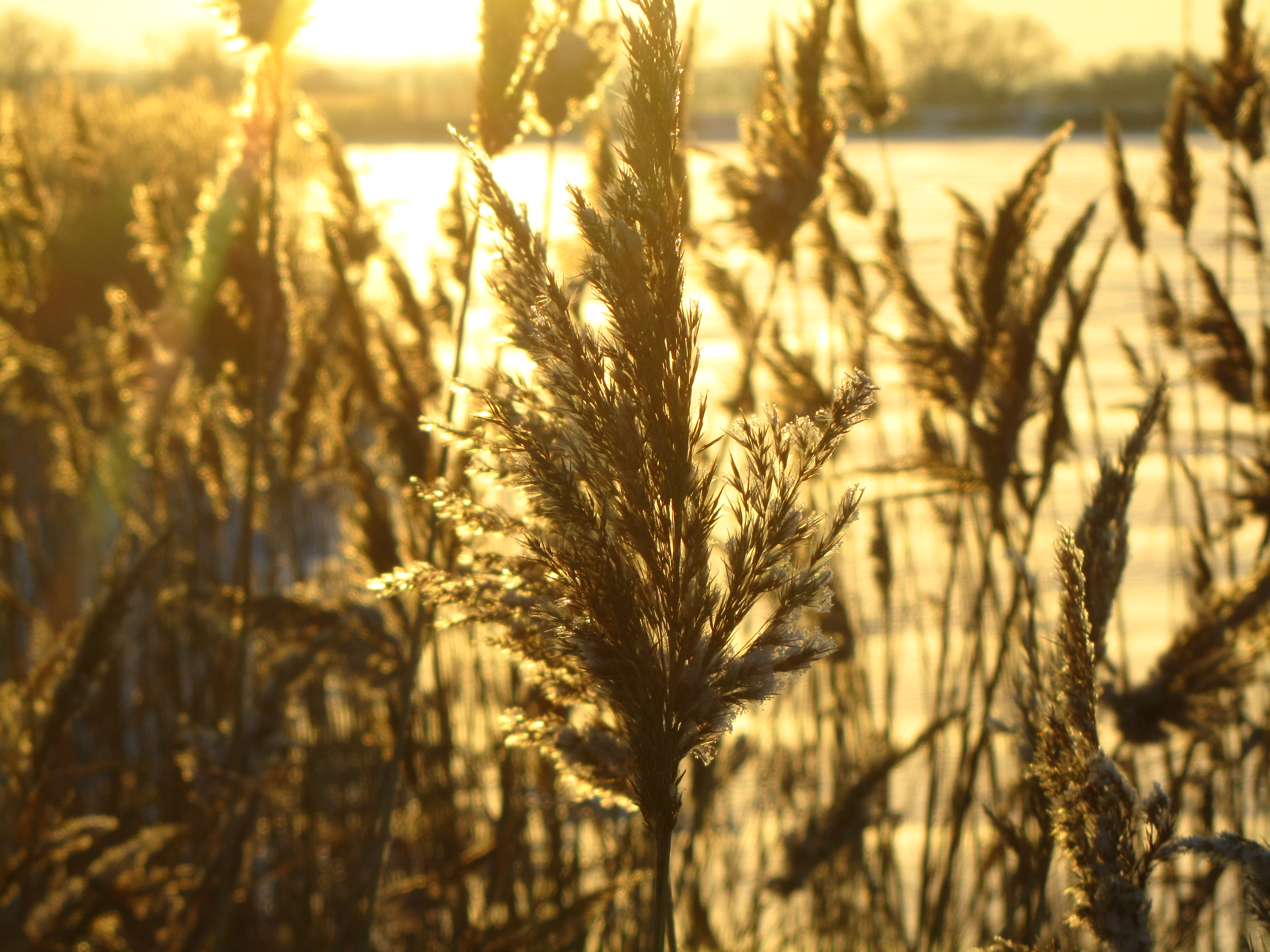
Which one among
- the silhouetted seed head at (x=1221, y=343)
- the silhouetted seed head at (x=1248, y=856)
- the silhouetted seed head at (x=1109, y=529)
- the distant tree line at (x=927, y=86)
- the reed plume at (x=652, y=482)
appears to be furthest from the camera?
the distant tree line at (x=927, y=86)

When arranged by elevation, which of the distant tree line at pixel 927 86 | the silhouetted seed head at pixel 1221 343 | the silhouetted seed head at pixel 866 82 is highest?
the distant tree line at pixel 927 86

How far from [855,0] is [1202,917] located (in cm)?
216

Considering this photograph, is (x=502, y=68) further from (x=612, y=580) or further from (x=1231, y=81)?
(x=1231, y=81)

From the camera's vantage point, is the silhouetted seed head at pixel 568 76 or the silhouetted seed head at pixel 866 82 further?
the silhouetted seed head at pixel 866 82

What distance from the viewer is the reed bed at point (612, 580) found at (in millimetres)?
729

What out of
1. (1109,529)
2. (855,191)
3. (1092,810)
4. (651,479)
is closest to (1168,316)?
(855,191)

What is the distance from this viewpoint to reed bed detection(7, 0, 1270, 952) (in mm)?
729

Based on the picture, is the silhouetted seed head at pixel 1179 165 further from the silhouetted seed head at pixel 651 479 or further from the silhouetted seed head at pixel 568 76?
the silhouetted seed head at pixel 651 479

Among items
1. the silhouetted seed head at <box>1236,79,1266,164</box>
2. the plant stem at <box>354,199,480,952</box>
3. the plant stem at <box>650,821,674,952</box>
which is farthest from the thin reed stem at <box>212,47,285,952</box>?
the silhouetted seed head at <box>1236,79,1266,164</box>

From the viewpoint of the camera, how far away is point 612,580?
72 cm

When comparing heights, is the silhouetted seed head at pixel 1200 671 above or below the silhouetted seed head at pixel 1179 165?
below

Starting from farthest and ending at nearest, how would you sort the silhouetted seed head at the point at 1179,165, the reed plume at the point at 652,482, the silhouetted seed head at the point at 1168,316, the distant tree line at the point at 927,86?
1. the distant tree line at the point at 927,86
2. the silhouetted seed head at the point at 1168,316
3. the silhouetted seed head at the point at 1179,165
4. the reed plume at the point at 652,482

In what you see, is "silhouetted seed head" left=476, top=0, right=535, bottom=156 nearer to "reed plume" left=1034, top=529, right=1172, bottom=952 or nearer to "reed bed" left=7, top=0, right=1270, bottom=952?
"reed bed" left=7, top=0, right=1270, bottom=952

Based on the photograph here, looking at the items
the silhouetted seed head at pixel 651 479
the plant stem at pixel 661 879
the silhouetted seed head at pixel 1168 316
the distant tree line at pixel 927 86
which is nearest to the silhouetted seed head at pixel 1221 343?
the silhouetted seed head at pixel 1168 316
